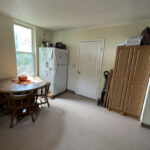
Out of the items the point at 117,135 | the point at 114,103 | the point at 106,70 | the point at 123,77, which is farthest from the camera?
Answer: the point at 106,70

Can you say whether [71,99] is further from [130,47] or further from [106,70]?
[130,47]

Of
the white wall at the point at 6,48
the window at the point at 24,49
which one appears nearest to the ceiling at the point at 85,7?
the white wall at the point at 6,48

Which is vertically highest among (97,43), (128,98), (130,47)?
(97,43)

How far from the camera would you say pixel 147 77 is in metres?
2.06

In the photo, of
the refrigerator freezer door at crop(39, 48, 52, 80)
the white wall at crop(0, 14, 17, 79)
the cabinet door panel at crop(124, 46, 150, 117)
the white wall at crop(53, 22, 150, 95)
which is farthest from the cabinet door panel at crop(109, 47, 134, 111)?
the white wall at crop(0, 14, 17, 79)

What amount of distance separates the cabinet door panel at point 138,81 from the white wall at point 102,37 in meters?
0.68

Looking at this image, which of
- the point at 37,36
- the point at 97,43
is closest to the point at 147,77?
the point at 97,43

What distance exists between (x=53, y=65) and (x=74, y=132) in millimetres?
1971

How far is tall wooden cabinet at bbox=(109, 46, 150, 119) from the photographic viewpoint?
207 cm

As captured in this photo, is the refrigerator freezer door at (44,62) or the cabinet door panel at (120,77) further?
the refrigerator freezer door at (44,62)

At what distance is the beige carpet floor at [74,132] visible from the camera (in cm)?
151

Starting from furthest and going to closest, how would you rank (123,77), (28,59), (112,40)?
(28,59), (112,40), (123,77)

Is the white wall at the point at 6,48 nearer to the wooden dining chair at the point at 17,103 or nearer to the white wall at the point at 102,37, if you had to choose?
the wooden dining chair at the point at 17,103

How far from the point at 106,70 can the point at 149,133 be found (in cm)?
180
